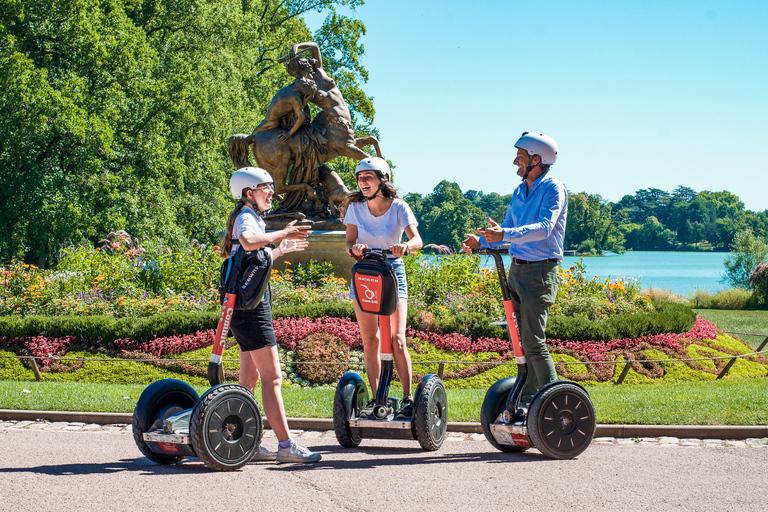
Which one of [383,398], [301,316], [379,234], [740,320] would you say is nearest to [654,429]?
[383,398]

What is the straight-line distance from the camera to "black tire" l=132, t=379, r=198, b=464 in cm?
512

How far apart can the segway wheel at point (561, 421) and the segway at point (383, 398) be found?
740 millimetres

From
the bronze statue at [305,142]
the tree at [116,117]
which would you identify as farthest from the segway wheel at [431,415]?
the tree at [116,117]

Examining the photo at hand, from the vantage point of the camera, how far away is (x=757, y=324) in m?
21.4

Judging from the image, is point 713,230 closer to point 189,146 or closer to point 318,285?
point 189,146

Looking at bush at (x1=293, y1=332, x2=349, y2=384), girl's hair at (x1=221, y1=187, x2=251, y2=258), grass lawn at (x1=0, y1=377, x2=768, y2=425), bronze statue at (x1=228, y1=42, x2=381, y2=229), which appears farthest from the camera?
bronze statue at (x1=228, y1=42, x2=381, y2=229)

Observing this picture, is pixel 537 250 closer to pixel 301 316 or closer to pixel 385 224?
pixel 385 224

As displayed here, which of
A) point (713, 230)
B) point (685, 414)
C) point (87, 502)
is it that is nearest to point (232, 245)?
point (87, 502)

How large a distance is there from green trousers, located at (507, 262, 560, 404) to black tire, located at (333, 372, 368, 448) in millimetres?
1293

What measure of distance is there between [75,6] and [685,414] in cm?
2176

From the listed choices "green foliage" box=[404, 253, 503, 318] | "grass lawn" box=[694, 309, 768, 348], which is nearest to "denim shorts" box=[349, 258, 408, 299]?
"green foliage" box=[404, 253, 503, 318]

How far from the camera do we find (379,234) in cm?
568

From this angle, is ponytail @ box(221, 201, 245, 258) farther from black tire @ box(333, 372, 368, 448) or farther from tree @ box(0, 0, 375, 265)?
tree @ box(0, 0, 375, 265)

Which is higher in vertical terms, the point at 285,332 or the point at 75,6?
the point at 75,6
